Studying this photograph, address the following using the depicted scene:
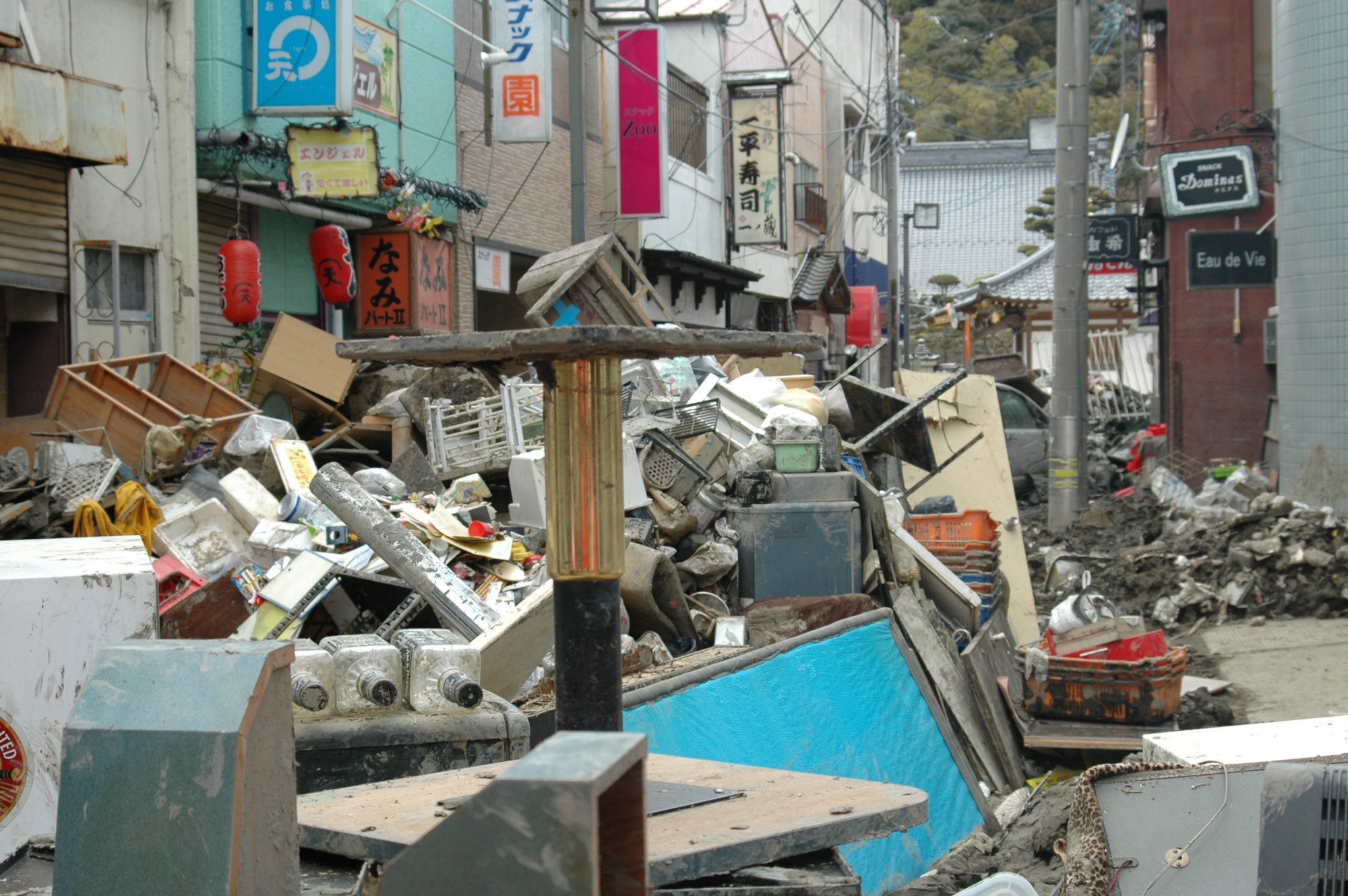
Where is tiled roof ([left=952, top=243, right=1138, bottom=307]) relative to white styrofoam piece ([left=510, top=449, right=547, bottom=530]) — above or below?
above

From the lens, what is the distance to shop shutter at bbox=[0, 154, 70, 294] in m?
9.02

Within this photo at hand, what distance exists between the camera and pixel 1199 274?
14.2 metres

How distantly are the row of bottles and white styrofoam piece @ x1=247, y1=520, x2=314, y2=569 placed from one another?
3163mm

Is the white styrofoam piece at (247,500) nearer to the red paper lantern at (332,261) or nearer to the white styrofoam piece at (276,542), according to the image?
the white styrofoam piece at (276,542)

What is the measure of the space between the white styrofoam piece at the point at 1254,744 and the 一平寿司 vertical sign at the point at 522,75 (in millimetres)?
10627

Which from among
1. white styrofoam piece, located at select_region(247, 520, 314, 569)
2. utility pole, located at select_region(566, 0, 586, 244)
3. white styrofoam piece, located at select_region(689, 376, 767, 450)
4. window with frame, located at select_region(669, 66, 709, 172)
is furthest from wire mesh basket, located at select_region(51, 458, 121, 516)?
window with frame, located at select_region(669, 66, 709, 172)

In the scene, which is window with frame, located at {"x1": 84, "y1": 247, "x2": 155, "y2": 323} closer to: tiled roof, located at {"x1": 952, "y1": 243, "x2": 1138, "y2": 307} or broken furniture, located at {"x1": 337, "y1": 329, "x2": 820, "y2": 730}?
broken furniture, located at {"x1": 337, "y1": 329, "x2": 820, "y2": 730}

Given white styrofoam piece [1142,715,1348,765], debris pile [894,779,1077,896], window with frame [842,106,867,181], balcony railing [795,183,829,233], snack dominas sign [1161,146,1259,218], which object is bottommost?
debris pile [894,779,1077,896]

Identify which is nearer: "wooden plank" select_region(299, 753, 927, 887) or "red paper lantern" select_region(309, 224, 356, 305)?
"wooden plank" select_region(299, 753, 927, 887)

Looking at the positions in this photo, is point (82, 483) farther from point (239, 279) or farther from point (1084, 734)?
point (1084, 734)

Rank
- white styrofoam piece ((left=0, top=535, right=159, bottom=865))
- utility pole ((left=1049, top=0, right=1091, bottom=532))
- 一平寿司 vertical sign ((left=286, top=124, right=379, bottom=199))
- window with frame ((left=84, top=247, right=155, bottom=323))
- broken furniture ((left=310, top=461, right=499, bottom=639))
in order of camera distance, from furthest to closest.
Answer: utility pole ((left=1049, top=0, right=1091, bottom=532)), 一平寿司 vertical sign ((left=286, top=124, right=379, bottom=199)), window with frame ((left=84, top=247, right=155, bottom=323)), broken furniture ((left=310, top=461, right=499, bottom=639)), white styrofoam piece ((left=0, top=535, right=159, bottom=865))

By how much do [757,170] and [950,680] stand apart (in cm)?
1626

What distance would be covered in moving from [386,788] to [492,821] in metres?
1.49

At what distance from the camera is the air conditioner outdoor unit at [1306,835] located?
248 cm
